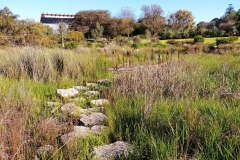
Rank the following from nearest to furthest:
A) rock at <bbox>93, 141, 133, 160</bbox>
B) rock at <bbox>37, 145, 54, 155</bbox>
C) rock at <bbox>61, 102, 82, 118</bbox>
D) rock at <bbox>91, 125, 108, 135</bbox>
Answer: rock at <bbox>93, 141, 133, 160</bbox>
rock at <bbox>37, 145, 54, 155</bbox>
rock at <bbox>91, 125, 108, 135</bbox>
rock at <bbox>61, 102, 82, 118</bbox>

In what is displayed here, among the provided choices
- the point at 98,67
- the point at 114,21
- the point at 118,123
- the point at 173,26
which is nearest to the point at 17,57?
the point at 98,67

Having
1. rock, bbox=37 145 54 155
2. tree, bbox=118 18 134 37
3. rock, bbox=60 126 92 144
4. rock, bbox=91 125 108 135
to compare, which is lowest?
rock, bbox=37 145 54 155

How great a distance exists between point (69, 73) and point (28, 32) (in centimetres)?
778

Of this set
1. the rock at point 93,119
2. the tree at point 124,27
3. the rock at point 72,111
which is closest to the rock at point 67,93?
the rock at point 72,111

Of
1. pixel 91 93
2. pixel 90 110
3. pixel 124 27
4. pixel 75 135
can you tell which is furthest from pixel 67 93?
pixel 124 27

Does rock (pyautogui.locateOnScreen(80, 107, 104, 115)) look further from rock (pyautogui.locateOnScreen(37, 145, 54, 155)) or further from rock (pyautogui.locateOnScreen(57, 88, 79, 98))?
rock (pyautogui.locateOnScreen(37, 145, 54, 155))

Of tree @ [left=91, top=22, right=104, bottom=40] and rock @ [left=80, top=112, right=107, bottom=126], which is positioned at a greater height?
tree @ [left=91, top=22, right=104, bottom=40]

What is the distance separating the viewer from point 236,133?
1710 millimetres

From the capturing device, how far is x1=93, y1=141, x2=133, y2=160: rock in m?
1.74

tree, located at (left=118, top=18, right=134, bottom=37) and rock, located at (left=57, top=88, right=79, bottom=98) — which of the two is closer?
rock, located at (left=57, top=88, right=79, bottom=98)

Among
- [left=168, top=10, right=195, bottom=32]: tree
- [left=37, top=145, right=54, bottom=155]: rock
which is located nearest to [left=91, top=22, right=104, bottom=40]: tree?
[left=168, top=10, right=195, bottom=32]: tree

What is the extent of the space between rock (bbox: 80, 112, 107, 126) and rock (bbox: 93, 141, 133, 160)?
0.66 m

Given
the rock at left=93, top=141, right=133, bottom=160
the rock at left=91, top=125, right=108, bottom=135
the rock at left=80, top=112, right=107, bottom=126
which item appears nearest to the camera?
the rock at left=93, top=141, right=133, bottom=160

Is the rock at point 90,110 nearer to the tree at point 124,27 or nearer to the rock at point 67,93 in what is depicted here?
the rock at point 67,93
